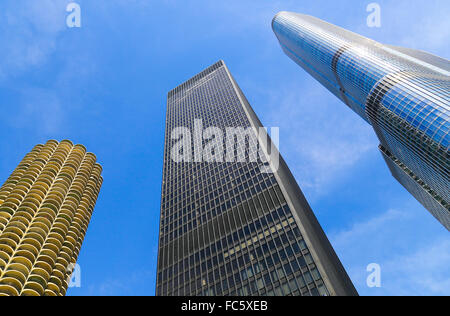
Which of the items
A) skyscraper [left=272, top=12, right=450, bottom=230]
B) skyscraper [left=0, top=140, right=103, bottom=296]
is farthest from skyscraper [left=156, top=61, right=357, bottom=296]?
skyscraper [left=272, top=12, right=450, bottom=230]

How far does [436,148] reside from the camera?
96.1m

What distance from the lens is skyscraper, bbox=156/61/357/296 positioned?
62.9 metres

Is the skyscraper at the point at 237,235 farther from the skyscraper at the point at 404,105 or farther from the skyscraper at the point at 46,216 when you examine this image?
the skyscraper at the point at 404,105

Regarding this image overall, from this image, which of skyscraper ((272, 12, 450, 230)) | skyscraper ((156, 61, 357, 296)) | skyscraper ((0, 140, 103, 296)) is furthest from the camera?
skyscraper ((272, 12, 450, 230))

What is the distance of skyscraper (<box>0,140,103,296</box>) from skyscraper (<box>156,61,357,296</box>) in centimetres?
2131

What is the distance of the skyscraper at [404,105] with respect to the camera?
98175mm

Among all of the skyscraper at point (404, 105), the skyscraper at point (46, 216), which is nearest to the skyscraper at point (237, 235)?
the skyscraper at point (46, 216)

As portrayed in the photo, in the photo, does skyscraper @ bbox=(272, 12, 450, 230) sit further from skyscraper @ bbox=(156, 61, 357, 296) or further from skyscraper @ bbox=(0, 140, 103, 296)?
skyscraper @ bbox=(0, 140, 103, 296)

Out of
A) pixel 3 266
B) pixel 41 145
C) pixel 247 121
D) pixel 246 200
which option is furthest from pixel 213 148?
pixel 3 266

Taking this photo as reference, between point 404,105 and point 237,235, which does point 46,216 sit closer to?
point 237,235

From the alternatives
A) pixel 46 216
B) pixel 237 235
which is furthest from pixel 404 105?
pixel 46 216

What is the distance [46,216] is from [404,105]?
10267 cm
